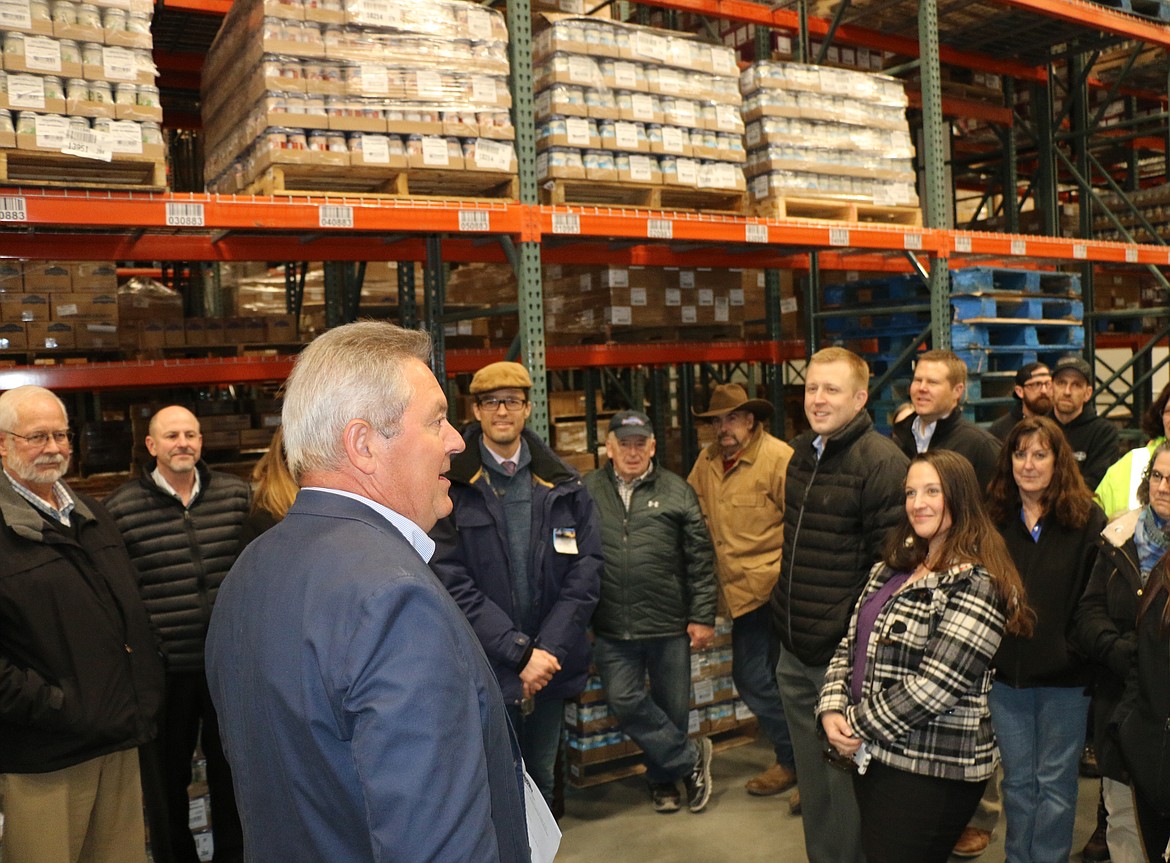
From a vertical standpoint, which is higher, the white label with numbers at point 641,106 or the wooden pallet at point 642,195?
the white label with numbers at point 641,106

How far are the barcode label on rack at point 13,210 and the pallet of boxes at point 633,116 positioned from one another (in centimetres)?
246

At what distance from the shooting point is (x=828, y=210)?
20.9 ft

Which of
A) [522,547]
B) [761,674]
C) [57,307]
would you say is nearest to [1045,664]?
[761,674]

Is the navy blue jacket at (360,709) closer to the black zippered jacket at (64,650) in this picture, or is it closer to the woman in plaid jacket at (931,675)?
the woman in plaid jacket at (931,675)

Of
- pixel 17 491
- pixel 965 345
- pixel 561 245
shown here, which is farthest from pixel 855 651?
pixel 965 345

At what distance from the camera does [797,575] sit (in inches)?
151

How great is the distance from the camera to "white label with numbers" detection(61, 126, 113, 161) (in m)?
4.11

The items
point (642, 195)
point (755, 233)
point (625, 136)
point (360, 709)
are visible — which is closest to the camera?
point (360, 709)

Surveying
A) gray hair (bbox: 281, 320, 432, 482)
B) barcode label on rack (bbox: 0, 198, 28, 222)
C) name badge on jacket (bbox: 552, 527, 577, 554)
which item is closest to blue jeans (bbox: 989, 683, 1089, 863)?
name badge on jacket (bbox: 552, 527, 577, 554)

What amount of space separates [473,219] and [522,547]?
5.43ft

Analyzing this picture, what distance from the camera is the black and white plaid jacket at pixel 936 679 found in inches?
118

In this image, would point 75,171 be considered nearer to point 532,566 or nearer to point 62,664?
point 62,664

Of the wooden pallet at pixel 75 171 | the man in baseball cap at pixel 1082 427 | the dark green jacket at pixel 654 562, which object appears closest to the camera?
the wooden pallet at pixel 75 171

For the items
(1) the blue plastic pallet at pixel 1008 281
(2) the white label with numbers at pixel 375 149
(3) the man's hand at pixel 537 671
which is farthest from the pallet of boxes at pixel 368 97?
(1) the blue plastic pallet at pixel 1008 281
